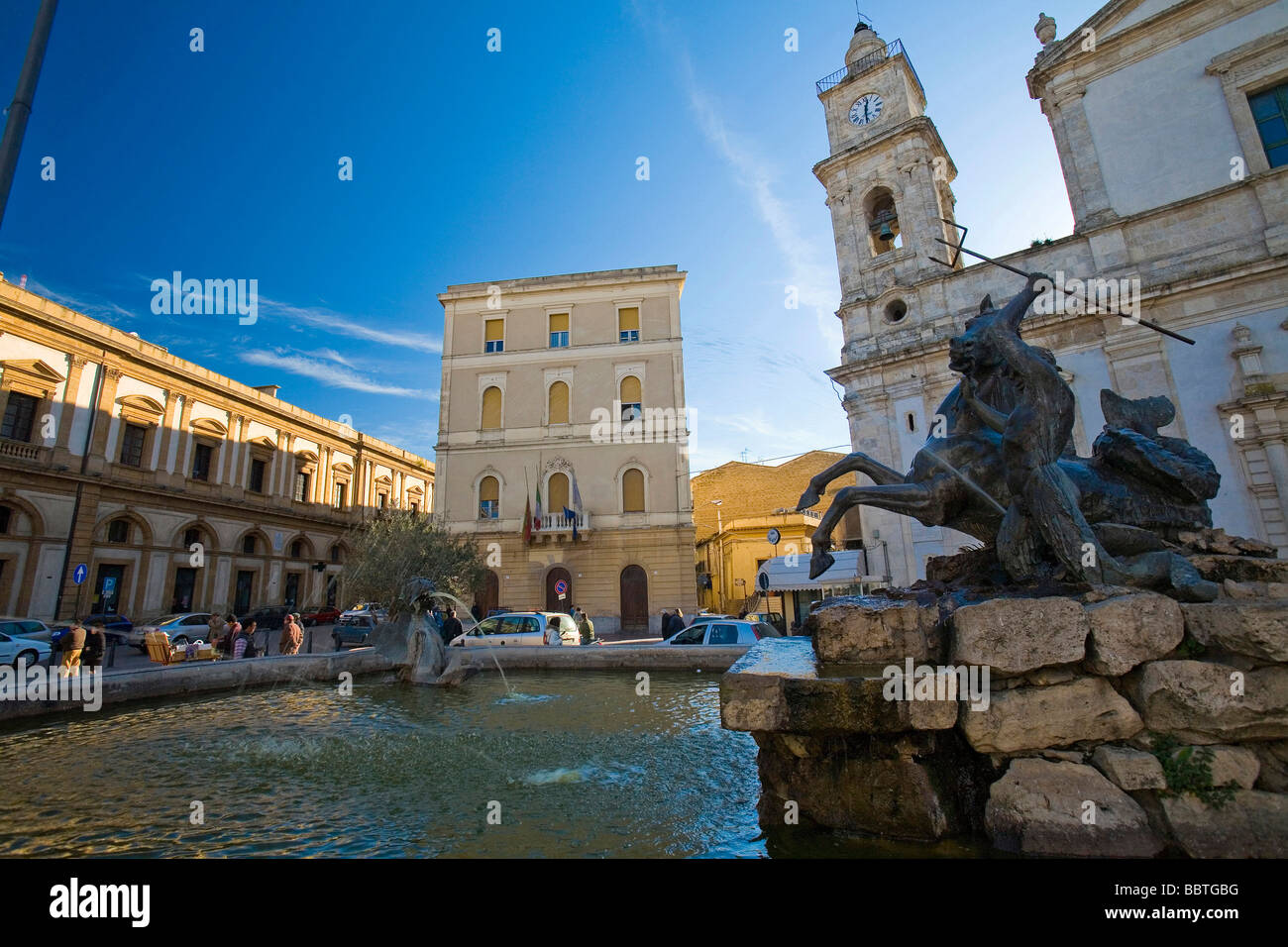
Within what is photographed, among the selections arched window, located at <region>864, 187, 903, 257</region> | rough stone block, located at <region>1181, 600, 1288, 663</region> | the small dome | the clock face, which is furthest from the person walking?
the small dome

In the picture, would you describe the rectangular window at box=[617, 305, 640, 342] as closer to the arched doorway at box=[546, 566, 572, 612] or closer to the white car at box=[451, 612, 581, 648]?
the arched doorway at box=[546, 566, 572, 612]

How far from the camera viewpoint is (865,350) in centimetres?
2105

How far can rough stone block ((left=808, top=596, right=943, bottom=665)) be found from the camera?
2.98 metres

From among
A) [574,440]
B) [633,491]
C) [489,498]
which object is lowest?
[633,491]

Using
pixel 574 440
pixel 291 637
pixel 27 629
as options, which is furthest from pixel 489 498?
pixel 27 629

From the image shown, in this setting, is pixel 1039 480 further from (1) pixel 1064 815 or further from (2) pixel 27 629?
(2) pixel 27 629

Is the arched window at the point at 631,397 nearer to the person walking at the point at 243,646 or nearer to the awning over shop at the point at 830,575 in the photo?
the awning over shop at the point at 830,575

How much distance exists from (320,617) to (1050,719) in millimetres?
32242

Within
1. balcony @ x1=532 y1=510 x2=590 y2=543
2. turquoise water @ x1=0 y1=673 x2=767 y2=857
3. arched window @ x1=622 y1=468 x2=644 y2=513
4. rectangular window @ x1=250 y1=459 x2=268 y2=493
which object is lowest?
turquoise water @ x1=0 y1=673 x2=767 y2=857

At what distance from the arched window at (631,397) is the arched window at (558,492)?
4007mm

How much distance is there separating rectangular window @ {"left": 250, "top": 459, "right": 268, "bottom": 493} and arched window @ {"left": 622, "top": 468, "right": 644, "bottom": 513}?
20.1 meters

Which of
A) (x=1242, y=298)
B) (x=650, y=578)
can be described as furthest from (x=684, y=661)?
(x=1242, y=298)

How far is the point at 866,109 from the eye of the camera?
22.7 m
